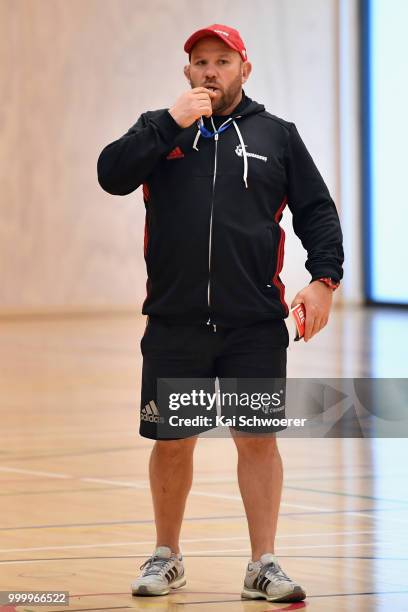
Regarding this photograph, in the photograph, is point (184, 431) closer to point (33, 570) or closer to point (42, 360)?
point (33, 570)

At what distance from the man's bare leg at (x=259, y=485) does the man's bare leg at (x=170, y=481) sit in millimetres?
189

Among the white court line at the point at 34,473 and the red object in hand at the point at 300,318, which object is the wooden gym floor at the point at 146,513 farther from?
the red object in hand at the point at 300,318

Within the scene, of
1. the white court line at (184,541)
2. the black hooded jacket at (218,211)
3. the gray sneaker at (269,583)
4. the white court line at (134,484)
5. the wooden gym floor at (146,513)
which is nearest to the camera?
the gray sneaker at (269,583)

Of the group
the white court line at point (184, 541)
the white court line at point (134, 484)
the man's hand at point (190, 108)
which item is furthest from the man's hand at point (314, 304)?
the white court line at point (134, 484)

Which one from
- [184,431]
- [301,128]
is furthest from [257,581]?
[301,128]

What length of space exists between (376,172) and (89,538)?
641 inches

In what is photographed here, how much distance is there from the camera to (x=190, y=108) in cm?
434

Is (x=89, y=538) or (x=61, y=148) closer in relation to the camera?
(x=89, y=538)

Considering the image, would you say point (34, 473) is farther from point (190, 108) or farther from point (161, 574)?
point (190, 108)

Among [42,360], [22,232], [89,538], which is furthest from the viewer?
[22,232]

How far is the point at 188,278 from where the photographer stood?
14.6 feet

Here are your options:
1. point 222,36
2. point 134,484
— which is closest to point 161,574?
point 222,36

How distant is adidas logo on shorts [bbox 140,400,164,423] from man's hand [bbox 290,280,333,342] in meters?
0.54

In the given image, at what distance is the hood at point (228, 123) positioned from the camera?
4500mm
